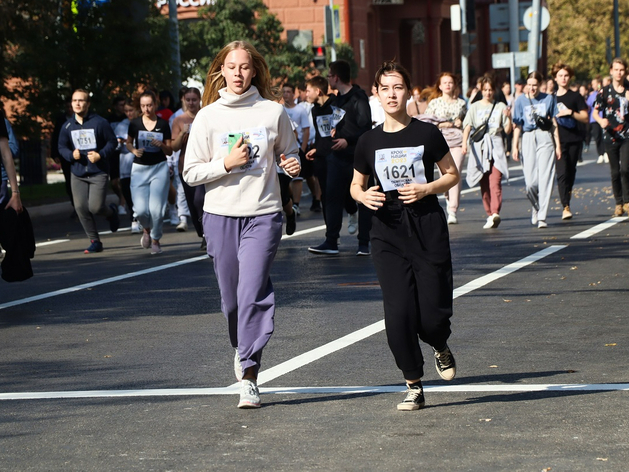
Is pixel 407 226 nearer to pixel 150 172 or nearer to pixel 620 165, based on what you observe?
pixel 150 172

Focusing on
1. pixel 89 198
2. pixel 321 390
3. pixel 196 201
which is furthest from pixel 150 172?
pixel 321 390

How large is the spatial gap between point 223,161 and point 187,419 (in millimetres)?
1334

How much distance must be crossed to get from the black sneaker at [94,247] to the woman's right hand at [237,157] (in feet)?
29.2

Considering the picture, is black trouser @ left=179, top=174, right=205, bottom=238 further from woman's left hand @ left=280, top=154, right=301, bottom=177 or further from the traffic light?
the traffic light

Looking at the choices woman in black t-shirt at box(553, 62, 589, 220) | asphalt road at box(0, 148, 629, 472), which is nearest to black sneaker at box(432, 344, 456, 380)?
asphalt road at box(0, 148, 629, 472)

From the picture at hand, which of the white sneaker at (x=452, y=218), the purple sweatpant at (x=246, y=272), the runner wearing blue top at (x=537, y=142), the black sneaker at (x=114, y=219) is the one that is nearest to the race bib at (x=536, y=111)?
the runner wearing blue top at (x=537, y=142)

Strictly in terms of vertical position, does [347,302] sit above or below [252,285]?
below

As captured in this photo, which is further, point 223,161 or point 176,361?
point 176,361

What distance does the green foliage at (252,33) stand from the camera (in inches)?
1649

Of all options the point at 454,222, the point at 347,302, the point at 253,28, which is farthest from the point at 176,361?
the point at 253,28

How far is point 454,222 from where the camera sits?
17.1 metres

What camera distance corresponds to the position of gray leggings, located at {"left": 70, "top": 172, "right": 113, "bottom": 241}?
51.0 ft

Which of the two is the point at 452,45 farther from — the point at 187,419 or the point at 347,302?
the point at 187,419

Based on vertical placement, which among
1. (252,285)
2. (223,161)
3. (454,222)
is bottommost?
(454,222)
